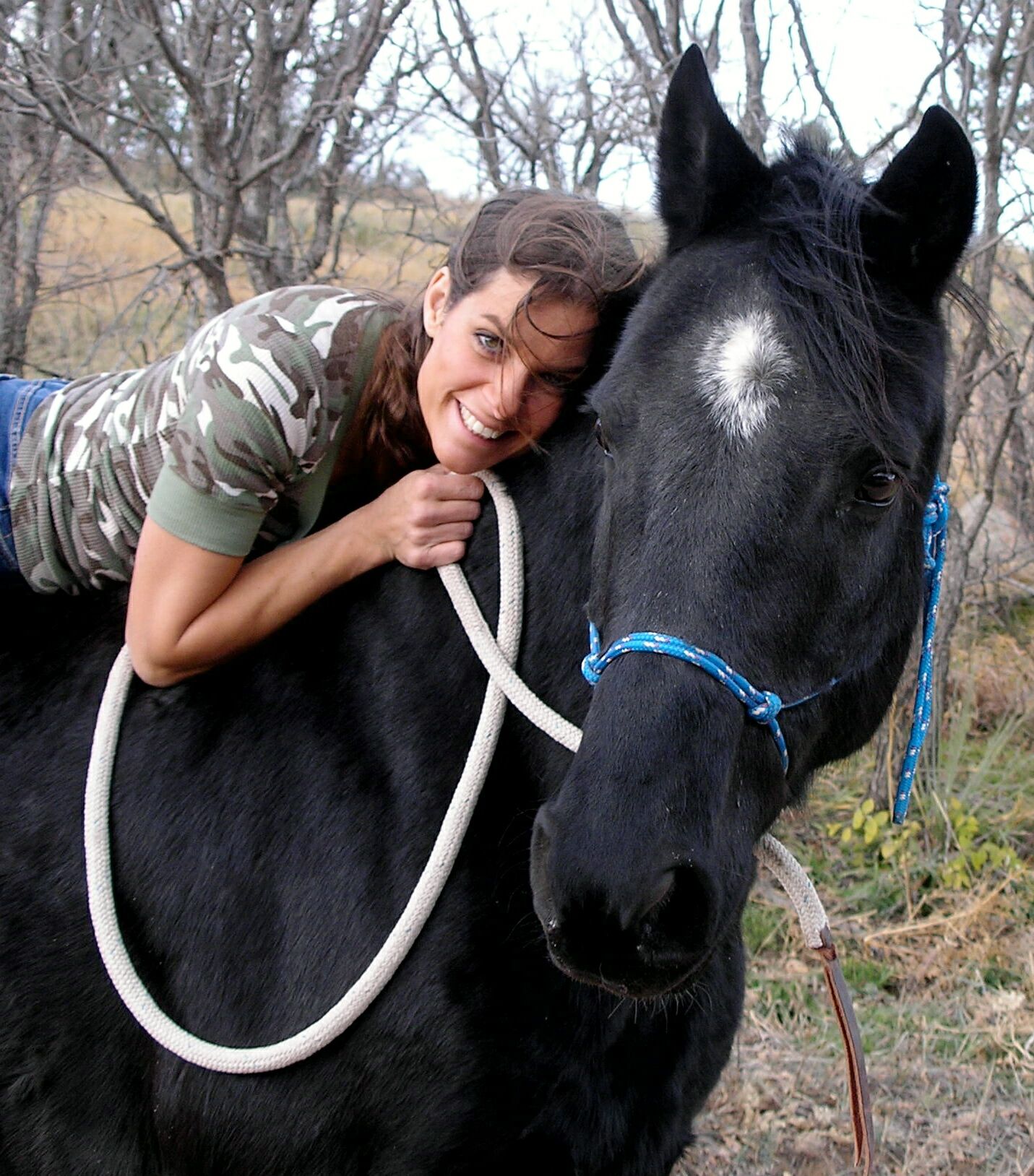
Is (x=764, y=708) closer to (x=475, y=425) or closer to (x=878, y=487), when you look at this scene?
(x=878, y=487)

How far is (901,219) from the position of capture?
1830 millimetres

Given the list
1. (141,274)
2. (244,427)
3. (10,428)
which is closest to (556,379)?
(244,427)

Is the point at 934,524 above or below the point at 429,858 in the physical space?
above

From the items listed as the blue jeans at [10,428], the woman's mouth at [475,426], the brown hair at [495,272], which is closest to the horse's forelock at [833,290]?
the brown hair at [495,272]

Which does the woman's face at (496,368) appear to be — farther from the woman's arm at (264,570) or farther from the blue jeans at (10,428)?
the blue jeans at (10,428)

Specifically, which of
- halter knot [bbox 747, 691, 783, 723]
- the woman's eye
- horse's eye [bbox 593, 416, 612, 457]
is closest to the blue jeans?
the woman's eye

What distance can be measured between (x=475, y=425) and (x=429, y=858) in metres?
0.80

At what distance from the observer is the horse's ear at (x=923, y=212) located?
1808 millimetres

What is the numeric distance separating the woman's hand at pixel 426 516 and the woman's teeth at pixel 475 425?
0.12 m

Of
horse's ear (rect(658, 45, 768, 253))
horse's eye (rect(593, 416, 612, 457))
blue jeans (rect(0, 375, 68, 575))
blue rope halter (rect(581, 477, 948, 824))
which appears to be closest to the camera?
blue rope halter (rect(581, 477, 948, 824))

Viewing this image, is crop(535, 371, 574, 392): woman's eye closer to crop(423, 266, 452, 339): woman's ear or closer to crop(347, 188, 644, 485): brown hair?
crop(347, 188, 644, 485): brown hair

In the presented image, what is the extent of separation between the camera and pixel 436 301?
7.11ft

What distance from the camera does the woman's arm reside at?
2.04 metres

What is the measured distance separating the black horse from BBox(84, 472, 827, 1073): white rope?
43 mm
